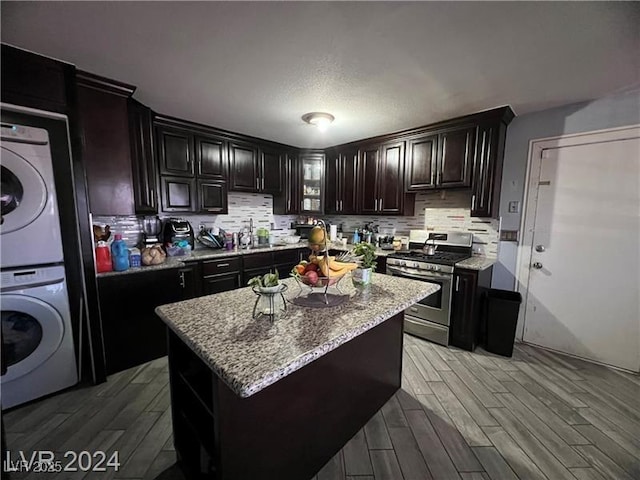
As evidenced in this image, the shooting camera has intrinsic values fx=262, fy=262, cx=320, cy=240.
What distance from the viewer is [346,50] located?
5.18 ft

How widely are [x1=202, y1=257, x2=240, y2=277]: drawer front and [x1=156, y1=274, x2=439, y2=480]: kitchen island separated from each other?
4.53 feet

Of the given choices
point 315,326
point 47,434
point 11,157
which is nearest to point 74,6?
point 11,157

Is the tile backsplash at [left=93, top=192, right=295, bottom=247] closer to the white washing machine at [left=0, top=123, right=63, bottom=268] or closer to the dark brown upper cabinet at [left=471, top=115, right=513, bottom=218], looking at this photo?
the white washing machine at [left=0, top=123, right=63, bottom=268]

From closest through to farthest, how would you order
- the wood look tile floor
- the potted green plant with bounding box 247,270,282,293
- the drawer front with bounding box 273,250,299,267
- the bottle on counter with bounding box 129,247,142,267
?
the potted green plant with bounding box 247,270,282,293 → the wood look tile floor → the bottle on counter with bounding box 129,247,142,267 → the drawer front with bounding box 273,250,299,267

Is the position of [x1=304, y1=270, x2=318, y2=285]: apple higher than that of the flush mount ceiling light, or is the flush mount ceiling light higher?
the flush mount ceiling light

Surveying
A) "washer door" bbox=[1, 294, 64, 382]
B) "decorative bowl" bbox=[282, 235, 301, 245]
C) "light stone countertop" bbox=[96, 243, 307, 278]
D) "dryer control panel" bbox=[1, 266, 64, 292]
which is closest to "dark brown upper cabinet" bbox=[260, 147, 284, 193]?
"decorative bowl" bbox=[282, 235, 301, 245]

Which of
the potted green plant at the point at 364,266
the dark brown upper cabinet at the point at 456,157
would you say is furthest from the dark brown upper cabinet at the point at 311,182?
the potted green plant at the point at 364,266

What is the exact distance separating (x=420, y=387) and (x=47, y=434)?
250cm

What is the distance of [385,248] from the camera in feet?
11.5

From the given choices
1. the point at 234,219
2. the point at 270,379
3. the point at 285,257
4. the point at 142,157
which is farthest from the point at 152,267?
the point at 270,379

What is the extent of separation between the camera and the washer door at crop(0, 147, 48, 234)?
161cm

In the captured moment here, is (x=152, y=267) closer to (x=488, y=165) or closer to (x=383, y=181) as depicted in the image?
(x=383, y=181)

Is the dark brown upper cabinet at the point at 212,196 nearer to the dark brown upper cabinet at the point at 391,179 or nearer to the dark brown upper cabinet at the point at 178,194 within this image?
the dark brown upper cabinet at the point at 178,194

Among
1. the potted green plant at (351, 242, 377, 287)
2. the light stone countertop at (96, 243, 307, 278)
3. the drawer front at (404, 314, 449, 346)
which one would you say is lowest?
the drawer front at (404, 314, 449, 346)
